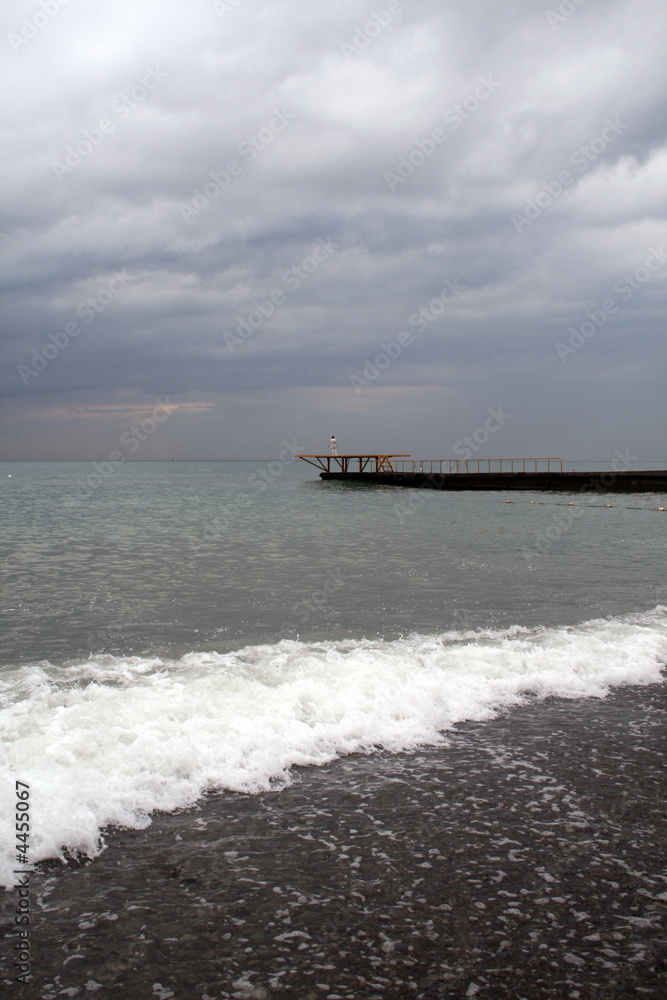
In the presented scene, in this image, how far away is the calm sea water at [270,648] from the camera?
681cm

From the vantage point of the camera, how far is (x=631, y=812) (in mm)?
5805

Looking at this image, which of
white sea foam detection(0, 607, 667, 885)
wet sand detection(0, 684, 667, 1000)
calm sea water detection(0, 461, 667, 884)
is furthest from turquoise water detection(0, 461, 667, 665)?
wet sand detection(0, 684, 667, 1000)

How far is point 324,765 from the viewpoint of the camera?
7.06m

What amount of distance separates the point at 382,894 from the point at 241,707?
381cm

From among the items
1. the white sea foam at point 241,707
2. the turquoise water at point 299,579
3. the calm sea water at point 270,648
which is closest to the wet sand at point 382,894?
the white sea foam at point 241,707

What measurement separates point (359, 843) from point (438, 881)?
31.5 inches

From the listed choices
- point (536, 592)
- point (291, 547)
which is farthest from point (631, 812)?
point (291, 547)

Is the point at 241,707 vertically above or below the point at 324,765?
above

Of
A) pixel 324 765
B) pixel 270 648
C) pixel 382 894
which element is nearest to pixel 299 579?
pixel 270 648

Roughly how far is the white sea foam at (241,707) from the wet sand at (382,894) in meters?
0.45

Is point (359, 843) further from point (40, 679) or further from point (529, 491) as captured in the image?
point (529, 491)

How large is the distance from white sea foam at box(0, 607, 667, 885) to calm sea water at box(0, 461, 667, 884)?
3 centimetres

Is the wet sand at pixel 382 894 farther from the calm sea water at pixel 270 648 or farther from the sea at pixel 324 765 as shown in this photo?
the calm sea water at pixel 270 648

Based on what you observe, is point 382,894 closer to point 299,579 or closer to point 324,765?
point 324,765
